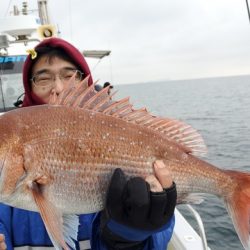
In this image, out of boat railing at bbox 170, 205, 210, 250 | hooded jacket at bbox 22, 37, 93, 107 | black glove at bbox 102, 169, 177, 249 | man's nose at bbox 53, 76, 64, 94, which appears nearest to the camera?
black glove at bbox 102, 169, 177, 249

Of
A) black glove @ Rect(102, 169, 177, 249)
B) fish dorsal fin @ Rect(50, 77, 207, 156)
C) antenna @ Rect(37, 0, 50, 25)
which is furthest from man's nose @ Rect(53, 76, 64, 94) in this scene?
antenna @ Rect(37, 0, 50, 25)

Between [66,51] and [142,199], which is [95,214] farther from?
[66,51]

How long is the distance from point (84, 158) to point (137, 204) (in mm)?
360

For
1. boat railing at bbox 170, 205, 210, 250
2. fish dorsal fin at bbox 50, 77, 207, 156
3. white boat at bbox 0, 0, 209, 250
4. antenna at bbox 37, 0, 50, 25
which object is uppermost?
antenna at bbox 37, 0, 50, 25

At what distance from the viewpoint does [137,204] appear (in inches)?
79.4

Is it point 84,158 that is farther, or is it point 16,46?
point 16,46

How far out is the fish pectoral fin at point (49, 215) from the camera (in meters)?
1.87

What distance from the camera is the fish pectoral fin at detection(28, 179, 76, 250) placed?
1.87 metres

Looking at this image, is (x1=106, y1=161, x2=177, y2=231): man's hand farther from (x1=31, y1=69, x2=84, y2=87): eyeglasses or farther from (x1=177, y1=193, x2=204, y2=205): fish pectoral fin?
(x1=31, y1=69, x2=84, y2=87): eyeglasses

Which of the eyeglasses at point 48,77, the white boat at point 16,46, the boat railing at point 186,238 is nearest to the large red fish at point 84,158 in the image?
the eyeglasses at point 48,77

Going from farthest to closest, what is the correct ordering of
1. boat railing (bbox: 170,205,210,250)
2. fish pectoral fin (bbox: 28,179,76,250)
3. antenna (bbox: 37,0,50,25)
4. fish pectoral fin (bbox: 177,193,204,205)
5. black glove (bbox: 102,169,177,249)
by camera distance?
antenna (bbox: 37,0,50,25) → boat railing (bbox: 170,205,210,250) → fish pectoral fin (bbox: 177,193,204,205) → black glove (bbox: 102,169,177,249) → fish pectoral fin (bbox: 28,179,76,250)

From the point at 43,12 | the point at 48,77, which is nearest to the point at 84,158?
the point at 48,77

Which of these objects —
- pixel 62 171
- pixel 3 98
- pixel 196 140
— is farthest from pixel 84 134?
pixel 3 98

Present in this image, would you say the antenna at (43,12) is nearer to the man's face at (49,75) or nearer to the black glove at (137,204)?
the man's face at (49,75)
